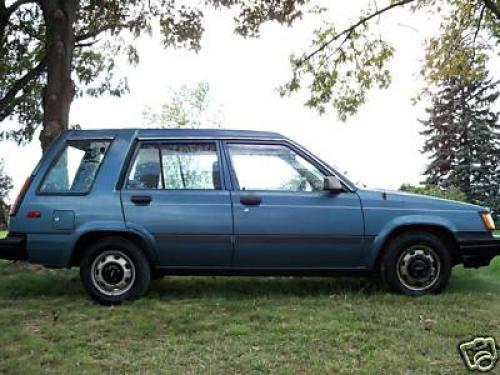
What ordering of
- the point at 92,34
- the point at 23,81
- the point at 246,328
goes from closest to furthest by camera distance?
the point at 246,328 < the point at 92,34 < the point at 23,81

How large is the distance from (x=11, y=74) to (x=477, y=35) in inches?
507

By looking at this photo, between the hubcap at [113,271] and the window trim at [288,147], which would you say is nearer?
the hubcap at [113,271]

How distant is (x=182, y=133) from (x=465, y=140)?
37.4 meters

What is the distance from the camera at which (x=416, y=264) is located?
6.36m

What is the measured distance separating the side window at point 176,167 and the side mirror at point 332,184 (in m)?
1.11

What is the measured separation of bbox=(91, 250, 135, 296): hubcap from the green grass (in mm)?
261

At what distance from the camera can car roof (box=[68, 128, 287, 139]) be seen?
6555 millimetres

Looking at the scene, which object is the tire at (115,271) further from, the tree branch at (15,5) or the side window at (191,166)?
the tree branch at (15,5)

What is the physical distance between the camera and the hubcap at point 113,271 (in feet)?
20.3

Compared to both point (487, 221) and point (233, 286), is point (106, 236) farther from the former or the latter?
point (487, 221)

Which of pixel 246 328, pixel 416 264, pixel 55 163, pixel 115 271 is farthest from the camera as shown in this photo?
pixel 55 163

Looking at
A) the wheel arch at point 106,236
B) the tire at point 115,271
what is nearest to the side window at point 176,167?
the wheel arch at point 106,236

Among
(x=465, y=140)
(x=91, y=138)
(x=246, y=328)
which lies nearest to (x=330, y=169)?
(x=246, y=328)

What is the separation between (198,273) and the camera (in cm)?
635
